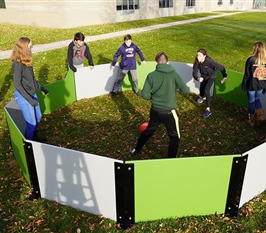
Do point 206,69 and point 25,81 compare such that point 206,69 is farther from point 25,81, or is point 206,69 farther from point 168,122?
point 25,81

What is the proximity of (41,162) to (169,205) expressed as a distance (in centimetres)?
213

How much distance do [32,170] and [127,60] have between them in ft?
17.5

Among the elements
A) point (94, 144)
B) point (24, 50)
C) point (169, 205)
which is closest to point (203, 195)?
point (169, 205)

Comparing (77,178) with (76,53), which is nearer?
(77,178)

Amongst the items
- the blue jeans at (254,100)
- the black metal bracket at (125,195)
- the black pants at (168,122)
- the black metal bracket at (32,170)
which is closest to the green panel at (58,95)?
the black metal bracket at (32,170)

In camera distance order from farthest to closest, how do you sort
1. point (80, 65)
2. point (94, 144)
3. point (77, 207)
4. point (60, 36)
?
point (60, 36)
point (80, 65)
point (94, 144)
point (77, 207)

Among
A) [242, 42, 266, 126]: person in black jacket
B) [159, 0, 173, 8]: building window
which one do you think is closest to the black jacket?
[242, 42, 266, 126]: person in black jacket

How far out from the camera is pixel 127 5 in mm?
29094

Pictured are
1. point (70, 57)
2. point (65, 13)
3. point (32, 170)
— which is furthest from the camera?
point (65, 13)

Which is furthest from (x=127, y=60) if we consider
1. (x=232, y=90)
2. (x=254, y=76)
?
(x=254, y=76)

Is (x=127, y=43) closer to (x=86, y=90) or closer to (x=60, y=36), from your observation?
(x=86, y=90)

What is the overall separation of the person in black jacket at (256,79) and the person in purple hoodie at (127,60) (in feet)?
11.3

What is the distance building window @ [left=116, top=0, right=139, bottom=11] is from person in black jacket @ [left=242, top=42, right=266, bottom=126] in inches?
903

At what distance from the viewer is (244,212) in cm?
489
